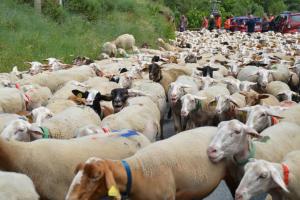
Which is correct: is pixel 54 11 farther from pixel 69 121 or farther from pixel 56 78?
pixel 69 121

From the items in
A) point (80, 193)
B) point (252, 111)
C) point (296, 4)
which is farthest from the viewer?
point (296, 4)

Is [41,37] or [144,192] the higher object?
[144,192]

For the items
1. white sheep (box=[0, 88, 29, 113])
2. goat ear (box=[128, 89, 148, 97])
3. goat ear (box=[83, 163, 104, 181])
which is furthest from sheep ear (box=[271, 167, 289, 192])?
white sheep (box=[0, 88, 29, 113])

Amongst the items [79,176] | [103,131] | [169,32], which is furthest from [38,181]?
[169,32]

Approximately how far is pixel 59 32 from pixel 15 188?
1828cm

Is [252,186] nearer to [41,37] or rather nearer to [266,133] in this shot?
[266,133]

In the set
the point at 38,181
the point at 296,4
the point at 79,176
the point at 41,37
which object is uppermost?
the point at 79,176

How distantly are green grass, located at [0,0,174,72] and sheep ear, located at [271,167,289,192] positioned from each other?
11.6 m

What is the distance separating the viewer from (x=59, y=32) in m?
21.5

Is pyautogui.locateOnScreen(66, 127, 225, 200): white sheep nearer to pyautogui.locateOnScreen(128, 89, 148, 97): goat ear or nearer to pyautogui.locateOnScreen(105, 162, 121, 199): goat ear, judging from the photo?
pyautogui.locateOnScreen(105, 162, 121, 199): goat ear

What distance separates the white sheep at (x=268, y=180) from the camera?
16.2 ft

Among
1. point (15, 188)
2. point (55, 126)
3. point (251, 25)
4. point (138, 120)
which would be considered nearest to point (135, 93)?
A: point (138, 120)

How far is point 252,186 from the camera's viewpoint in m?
4.98

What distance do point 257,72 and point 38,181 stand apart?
765 centimetres
